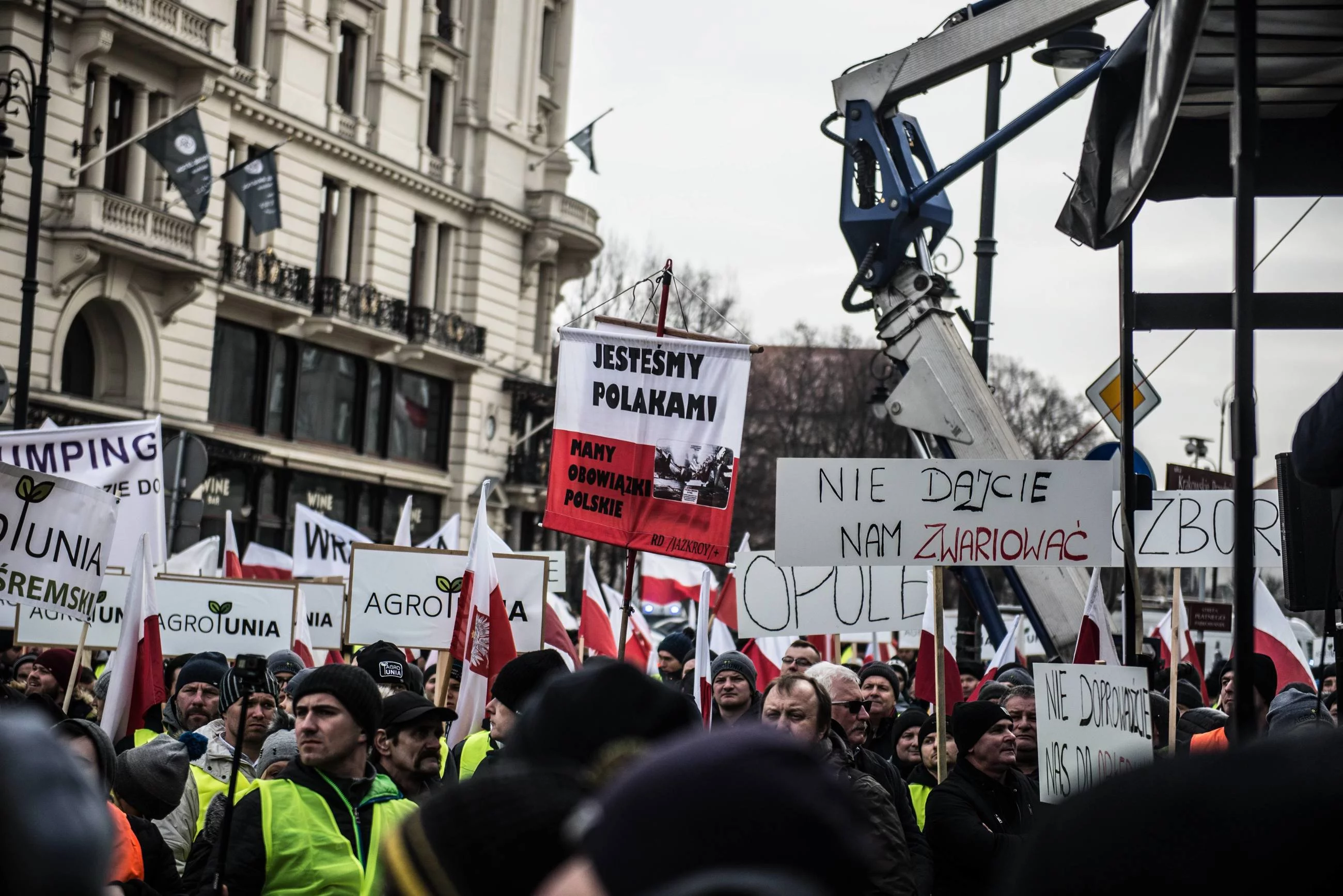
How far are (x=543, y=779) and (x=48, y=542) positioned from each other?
24.9ft

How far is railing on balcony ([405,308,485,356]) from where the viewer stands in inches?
1538

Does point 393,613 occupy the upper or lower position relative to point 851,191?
lower

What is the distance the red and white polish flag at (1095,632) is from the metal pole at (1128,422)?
1175 mm

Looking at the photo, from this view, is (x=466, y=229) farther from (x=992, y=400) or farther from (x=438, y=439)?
(x=992, y=400)

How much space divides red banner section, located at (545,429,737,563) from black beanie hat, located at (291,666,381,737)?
3427 mm

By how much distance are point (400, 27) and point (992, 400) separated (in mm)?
28599

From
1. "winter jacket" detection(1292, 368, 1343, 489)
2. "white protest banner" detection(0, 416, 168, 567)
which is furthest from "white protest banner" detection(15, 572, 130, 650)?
"winter jacket" detection(1292, 368, 1343, 489)

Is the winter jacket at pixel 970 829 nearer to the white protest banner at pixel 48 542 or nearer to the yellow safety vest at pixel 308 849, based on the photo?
the yellow safety vest at pixel 308 849

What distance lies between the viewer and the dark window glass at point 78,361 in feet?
97.3

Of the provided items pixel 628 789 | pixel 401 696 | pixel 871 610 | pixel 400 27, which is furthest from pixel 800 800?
pixel 400 27

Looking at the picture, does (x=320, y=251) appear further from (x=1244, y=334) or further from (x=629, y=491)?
(x=1244, y=334)

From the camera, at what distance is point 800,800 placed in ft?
4.17

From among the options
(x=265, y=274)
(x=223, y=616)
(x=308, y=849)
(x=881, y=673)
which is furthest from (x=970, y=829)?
(x=265, y=274)

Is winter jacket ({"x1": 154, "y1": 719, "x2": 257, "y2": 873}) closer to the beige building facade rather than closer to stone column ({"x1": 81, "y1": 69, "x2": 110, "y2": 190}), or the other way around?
the beige building facade
